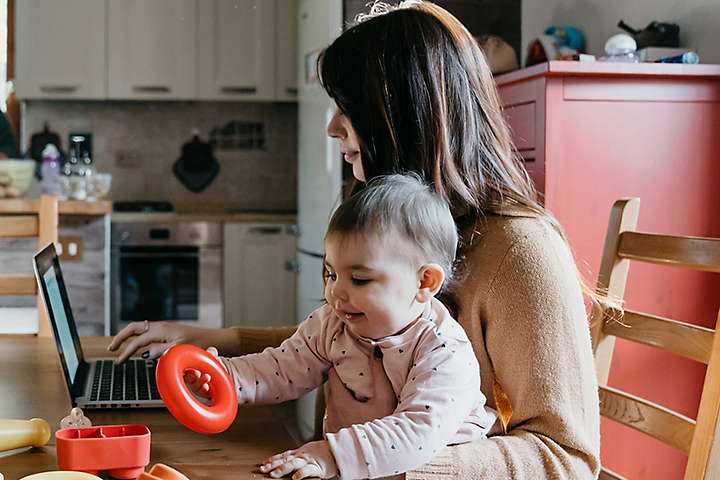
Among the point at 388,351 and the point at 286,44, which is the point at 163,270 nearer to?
the point at 286,44

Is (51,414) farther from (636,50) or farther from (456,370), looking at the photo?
(636,50)

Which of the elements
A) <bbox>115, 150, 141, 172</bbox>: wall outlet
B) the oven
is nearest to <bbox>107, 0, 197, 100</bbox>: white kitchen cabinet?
<bbox>115, 150, 141, 172</bbox>: wall outlet

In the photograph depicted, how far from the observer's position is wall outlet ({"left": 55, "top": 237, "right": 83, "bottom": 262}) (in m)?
3.43

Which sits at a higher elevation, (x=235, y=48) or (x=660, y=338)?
(x=235, y=48)

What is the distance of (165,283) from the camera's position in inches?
170

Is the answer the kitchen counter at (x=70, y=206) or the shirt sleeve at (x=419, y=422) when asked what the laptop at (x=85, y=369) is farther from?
the kitchen counter at (x=70, y=206)

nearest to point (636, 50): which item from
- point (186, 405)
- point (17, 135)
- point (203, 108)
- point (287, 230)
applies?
point (186, 405)

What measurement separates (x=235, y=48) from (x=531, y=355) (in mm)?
3836

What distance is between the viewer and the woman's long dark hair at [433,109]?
3.76ft

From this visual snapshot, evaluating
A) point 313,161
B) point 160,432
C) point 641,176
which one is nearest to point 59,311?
point 160,432

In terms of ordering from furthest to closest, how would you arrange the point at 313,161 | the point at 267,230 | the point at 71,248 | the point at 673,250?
the point at 267,230 → the point at 313,161 → the point at 71,248 → the point at 673,250

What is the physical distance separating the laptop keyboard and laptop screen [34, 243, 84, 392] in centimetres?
4

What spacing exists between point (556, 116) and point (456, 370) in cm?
134

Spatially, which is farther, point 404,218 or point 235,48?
point 235,48
